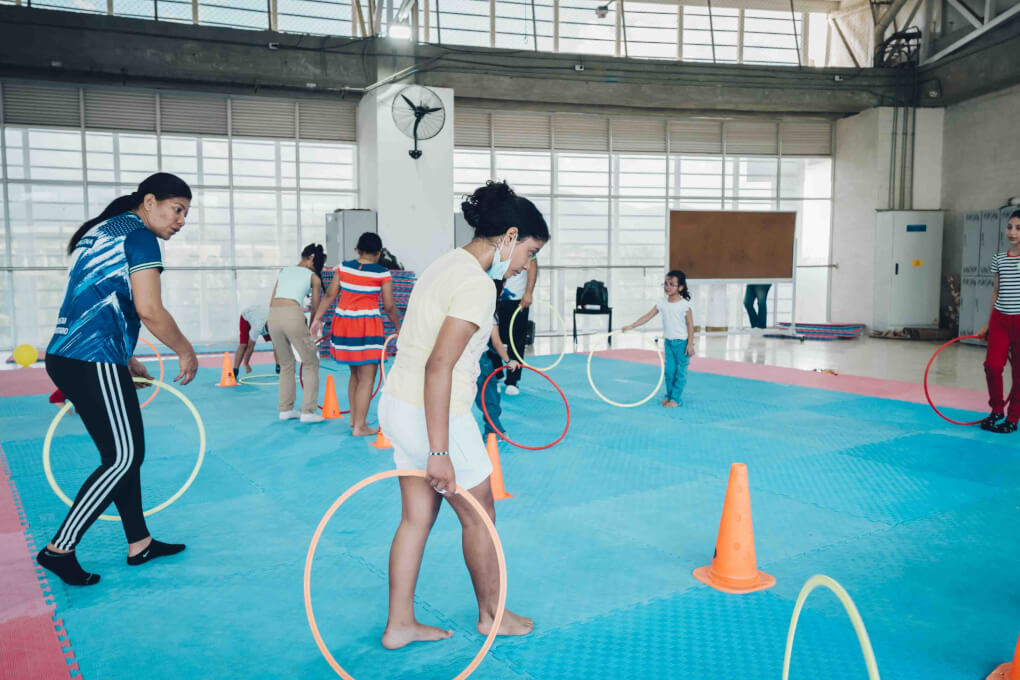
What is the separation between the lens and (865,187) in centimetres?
1681

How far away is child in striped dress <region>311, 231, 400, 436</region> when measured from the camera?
6.32 meters

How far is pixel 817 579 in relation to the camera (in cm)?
205

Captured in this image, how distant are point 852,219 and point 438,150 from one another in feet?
31.4

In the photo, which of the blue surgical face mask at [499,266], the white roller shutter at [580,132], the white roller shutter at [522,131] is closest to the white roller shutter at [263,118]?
the white roller shutter at [522,131]

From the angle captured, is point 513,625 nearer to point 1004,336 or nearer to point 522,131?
point 1004,336

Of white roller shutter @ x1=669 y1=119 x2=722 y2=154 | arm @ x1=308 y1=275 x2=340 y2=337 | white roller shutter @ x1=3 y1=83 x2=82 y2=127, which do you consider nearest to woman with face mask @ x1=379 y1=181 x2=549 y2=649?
arm @ x1=308 y1=275 x2=340 y2=337

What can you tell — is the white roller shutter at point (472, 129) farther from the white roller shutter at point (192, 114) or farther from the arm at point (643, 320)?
the arm at point (643, 320)

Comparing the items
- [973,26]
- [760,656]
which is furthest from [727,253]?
[760,656]

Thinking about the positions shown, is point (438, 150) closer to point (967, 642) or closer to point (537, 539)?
point (537, 539)

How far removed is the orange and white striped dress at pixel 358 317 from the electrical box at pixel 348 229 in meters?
6.75

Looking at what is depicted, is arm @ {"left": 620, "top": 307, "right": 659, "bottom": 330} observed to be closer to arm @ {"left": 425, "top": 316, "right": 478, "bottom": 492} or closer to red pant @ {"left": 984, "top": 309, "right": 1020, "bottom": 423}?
red pant @ {"left": 984, "top": 309, "right": 1020, "bottom": 423}

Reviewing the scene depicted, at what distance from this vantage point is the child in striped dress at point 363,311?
6.32 m

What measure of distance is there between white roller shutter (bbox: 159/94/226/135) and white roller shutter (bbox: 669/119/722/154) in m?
9.48

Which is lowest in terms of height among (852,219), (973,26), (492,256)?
(492,256)
